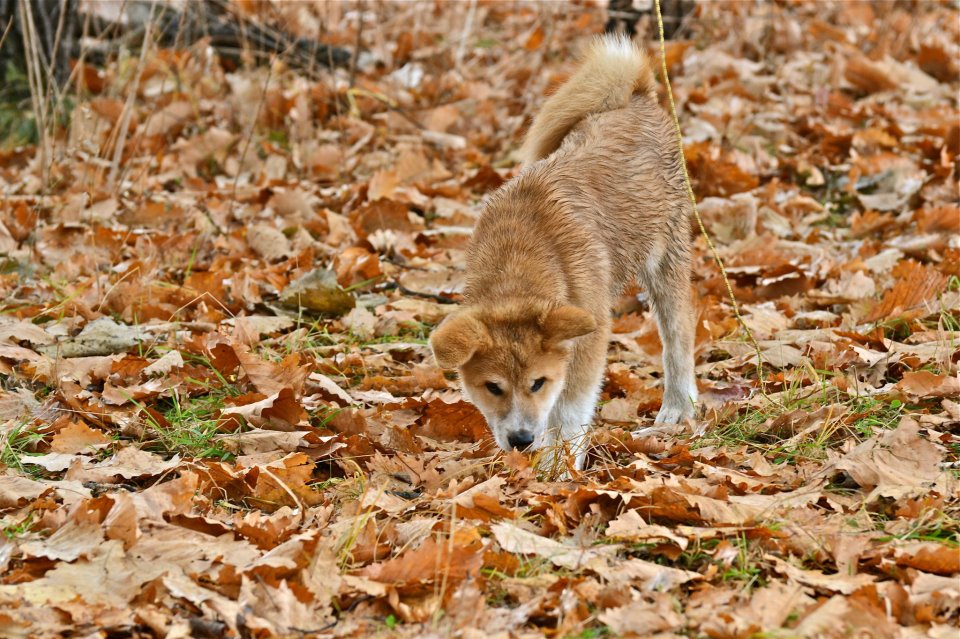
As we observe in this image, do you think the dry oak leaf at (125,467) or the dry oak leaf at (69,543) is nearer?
the dry oak leaf at (69,543)

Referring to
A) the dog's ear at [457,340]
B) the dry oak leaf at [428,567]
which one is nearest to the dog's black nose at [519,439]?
the dog's ear at [457,340]

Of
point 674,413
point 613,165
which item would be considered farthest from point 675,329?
point 613,165

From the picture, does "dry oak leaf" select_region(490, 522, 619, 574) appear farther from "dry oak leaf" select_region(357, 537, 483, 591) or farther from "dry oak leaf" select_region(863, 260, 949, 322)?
"dry oak leaf" select_region(863, 260, 949, 322)

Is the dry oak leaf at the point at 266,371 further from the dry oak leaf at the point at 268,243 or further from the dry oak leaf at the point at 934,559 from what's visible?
the dry oak leaf at the point at 934,559

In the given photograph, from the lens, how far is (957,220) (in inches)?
261

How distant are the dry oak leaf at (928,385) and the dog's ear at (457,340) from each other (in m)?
1.82

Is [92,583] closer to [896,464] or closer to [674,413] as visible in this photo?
[896,464]

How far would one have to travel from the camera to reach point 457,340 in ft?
14.3

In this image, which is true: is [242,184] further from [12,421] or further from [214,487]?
[214,487]

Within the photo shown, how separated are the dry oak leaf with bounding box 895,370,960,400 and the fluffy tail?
2249mm

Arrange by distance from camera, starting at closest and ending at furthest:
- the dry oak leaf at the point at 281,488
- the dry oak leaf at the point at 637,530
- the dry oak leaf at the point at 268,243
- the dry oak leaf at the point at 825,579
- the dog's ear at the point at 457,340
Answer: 1. the dry oak leaf at the point at 825,579
2. the dry oak leaf at the point at 637,530
3. the dry oak leaf at the point at 281,488
4. the dog's ear at the point at 457,340
5. the dry oak leaf at the point at 268,243

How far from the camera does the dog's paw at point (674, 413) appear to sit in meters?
5.09

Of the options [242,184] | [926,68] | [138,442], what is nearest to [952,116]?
[926,68]

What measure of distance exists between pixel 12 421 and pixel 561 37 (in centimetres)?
781
